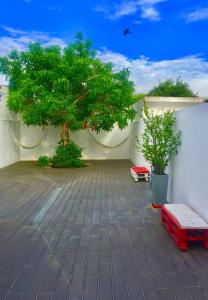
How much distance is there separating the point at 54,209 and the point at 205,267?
316cm

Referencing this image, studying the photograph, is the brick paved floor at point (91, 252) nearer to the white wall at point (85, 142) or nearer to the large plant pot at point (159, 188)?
the large plant pot at point (159, 188)

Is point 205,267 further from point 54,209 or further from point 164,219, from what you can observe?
point 54,209

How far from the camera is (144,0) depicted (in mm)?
10430

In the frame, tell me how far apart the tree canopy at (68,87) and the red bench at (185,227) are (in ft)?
22.2

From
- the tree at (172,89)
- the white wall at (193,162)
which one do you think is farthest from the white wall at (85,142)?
the tree at (172,89)

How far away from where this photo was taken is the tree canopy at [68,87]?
10531 mm

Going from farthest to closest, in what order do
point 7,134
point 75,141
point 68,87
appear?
point 75,141 → point 7,134 → point 68,87

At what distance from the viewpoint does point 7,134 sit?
12258 millimetres

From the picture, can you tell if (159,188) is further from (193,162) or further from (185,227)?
(185,227)

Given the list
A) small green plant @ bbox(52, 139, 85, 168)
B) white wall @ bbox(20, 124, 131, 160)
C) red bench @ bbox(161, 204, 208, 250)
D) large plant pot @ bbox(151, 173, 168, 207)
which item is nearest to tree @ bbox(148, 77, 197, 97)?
white wall @ bbox(20, 124, 131, 160)

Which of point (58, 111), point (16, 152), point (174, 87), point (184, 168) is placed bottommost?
point (16, 152)

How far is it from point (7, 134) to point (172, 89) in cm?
2099

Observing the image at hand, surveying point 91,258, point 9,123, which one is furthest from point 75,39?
point 91,258

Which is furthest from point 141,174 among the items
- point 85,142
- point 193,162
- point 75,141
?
point 75,141
